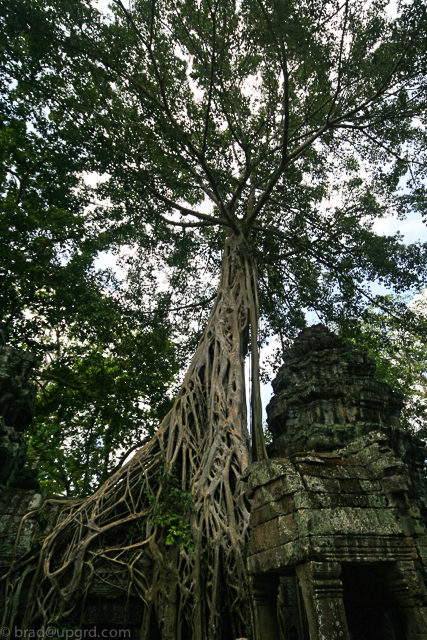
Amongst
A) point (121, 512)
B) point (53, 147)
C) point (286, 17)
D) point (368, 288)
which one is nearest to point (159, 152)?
point (53, 147)

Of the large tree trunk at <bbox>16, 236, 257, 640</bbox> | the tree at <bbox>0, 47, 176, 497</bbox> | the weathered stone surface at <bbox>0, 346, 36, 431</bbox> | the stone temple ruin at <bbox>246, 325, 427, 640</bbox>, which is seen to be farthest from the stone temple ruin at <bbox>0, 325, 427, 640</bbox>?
the tree at <bbox>0, 47, 176, 497</bbox>

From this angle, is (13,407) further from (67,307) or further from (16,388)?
(67,307)

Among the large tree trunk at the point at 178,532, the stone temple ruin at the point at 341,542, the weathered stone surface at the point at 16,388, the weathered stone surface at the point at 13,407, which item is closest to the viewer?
the stone temple ruin at the point at 341,542

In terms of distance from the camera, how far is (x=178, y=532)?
442 centimetres

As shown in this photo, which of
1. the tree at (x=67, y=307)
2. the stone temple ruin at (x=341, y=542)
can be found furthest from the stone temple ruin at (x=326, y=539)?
the tree at (x=67, y=307)

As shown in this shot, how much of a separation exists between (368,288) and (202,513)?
619 centimetres

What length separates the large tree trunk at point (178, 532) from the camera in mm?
4090

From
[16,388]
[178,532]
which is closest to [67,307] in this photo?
[16,388]

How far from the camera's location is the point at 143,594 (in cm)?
448

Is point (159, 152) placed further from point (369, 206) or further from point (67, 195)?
point (369, 206)

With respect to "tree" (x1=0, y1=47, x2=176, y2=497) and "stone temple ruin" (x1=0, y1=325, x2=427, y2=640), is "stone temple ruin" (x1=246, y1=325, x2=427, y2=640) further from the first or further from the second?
"tree" (x1=0, y1=47, x2=176, y2=497)

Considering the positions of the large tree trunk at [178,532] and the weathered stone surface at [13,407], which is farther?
the weathered stone surface at [13,407]

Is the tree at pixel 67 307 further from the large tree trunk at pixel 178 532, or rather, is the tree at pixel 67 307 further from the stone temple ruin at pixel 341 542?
the stone temple ruin at pixel 341 542

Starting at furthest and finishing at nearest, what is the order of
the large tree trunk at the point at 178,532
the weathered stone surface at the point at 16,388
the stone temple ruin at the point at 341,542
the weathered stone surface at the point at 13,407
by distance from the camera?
1. the weathered stone surface at the point at 16,388
2. the weathered stone surface at the point at 13,407
3. the large tree trunk at the point at 178,532
4. the stone temple ruin at the point at 341,542
